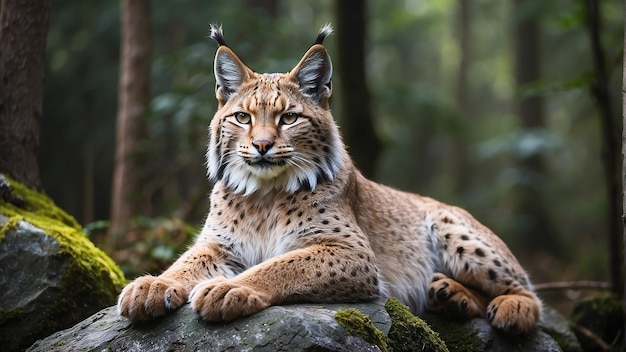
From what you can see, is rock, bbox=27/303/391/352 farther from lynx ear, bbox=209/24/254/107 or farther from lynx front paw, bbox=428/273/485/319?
lynx ear, bbox=209/24/254/107

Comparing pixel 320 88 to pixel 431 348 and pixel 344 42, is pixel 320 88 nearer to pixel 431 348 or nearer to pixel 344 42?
pixel 431 348

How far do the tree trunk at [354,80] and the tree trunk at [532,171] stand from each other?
790 cm

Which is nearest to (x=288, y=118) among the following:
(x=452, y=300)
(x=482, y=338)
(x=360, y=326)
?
(x=360, y=326)

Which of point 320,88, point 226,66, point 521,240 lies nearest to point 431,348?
point 320,88

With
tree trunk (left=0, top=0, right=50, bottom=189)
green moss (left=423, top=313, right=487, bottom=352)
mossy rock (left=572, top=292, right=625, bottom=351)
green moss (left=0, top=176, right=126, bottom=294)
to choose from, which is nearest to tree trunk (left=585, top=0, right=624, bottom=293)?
mossy rock (left=572, top=292, right=625, bottom=351)

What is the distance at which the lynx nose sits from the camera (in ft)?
15.6

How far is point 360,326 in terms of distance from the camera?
13.4ft

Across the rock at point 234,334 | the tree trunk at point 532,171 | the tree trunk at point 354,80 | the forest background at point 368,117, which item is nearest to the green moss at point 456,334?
the rock at point 234,334

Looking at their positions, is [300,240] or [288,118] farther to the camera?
[288,118]

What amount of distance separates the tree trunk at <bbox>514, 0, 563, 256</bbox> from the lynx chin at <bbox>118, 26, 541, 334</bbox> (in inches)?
431

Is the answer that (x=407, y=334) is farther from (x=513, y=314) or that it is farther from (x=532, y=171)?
(x=532, y=171)

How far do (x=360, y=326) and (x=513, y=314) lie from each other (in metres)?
1.88

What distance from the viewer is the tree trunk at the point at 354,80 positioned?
31.0 ft

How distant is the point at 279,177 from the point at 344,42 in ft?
15.9
